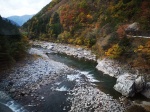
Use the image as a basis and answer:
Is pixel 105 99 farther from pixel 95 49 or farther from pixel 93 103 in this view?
pixel 95 49

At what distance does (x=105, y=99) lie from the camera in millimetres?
23422

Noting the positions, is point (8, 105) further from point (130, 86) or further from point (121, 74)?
point (121, 74)

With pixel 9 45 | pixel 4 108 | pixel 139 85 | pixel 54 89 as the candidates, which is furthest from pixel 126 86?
pixel 9 45

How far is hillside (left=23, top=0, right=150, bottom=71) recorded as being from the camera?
3712 centimetres

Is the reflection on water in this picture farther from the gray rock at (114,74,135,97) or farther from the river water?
the gray rock at (114,74,135,97)

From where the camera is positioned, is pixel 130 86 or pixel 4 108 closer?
pixel 4 108

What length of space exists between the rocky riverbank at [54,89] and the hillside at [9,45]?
83.8 inches

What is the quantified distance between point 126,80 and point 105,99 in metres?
4.28

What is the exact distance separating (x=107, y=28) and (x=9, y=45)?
86.9 feet

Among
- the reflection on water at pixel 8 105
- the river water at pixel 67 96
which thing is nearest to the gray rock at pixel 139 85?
the river water at pixel 67 96

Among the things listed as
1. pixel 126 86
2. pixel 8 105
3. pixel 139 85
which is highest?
pixel 139 85

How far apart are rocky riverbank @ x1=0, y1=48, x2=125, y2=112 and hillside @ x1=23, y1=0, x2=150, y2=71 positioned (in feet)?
31.8

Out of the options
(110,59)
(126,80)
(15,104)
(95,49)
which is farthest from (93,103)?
(95,49)

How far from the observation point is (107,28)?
52.0 meters
